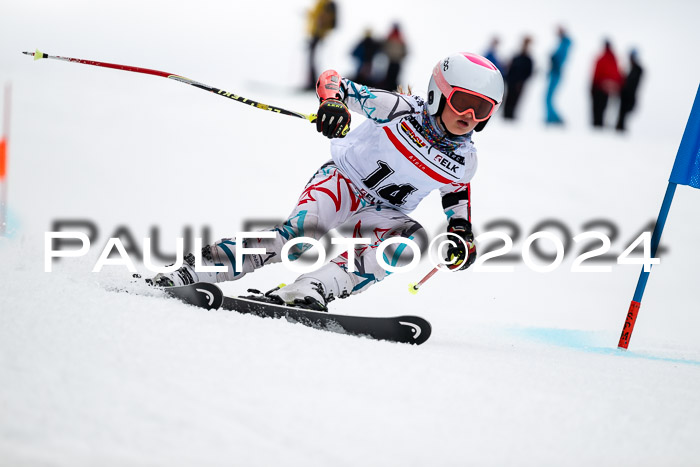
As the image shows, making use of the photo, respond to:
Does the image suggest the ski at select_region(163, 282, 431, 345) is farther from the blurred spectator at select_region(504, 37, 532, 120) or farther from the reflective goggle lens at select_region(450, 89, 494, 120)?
the blurred spectator at select_region(504, 37, 532, 120)

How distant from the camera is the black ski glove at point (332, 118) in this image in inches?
137

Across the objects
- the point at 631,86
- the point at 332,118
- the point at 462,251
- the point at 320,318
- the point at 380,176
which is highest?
the point at 631,86

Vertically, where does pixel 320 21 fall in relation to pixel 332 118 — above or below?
above

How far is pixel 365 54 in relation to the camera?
558 inches

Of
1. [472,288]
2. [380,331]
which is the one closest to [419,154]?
[380,331]

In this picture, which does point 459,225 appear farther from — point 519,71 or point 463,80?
point 519,71

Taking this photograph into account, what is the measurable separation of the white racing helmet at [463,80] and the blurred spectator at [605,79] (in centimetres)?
1066

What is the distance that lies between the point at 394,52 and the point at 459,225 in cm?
1066

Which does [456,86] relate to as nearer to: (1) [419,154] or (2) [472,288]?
(1) [419,154]

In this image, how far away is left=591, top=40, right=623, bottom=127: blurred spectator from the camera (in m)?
13.5

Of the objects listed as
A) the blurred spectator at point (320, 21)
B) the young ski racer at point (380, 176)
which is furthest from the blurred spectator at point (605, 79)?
the young ski racer at point (380, 176)

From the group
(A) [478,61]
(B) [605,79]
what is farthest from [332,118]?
(B) [605,79]

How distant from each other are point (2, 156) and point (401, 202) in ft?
10.9

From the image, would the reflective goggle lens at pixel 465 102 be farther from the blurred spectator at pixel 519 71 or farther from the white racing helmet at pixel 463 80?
the blurred spectator at pixel 519 71
